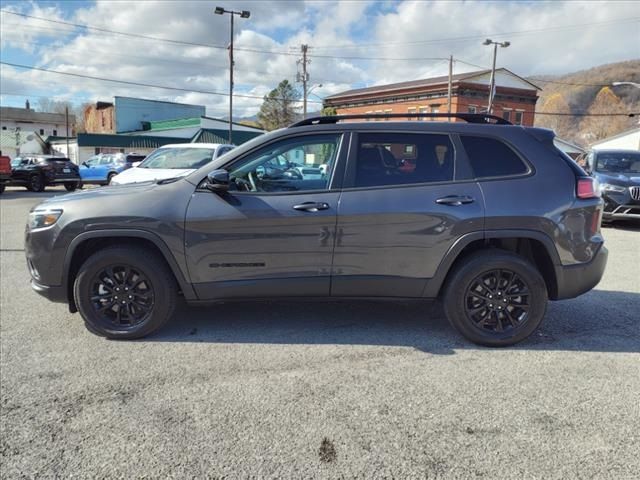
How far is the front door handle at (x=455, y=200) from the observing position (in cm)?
381

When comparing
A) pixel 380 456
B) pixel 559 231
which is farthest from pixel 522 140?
pixel 380 456

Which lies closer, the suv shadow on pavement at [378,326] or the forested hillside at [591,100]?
the suv shadow on pavement at [378,326]

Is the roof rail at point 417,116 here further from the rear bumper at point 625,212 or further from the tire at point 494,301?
the rear bumper at point 625,212

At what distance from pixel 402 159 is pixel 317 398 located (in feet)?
6.61

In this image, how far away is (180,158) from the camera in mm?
10836

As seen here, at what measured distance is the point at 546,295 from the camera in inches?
154

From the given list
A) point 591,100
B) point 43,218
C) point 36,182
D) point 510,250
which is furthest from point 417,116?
point 591,100

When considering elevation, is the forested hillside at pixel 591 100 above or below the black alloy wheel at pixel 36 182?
above

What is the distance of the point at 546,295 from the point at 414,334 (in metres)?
1.13

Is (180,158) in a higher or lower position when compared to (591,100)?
lower

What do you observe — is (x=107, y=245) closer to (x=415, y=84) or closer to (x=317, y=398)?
(x=317, y=398)

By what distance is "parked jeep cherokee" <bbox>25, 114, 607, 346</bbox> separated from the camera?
3822 millimetres

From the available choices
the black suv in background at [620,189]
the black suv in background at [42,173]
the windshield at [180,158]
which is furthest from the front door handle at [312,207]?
the black suv in background at [42,173]

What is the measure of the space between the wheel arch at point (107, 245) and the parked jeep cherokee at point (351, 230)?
0.01 m
